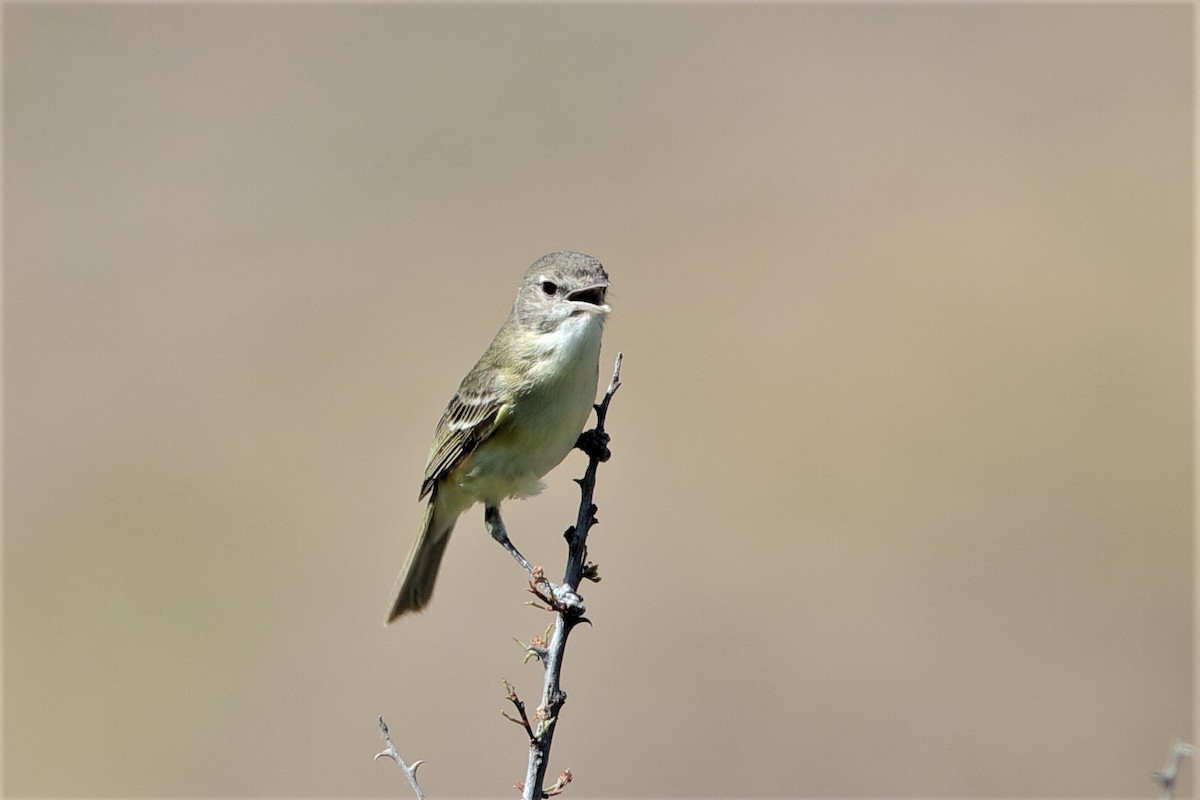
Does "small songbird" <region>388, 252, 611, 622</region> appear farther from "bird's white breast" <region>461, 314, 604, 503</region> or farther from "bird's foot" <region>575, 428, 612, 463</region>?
"bird's foot" <region>575, 428, 612, 463</region>

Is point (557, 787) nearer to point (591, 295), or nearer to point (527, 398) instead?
point (527, 398)

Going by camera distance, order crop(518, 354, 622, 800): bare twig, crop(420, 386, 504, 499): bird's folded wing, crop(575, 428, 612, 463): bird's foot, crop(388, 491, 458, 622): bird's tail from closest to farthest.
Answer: crop(518, 354, 622, 800): bare twig < crop(575, 428, 612, 463): bird's foot < crop(420, 386, 504, 499): bird's folded wing < crop(388, 491, 458, 622): bird's tail

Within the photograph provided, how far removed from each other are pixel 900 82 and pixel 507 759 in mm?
19602

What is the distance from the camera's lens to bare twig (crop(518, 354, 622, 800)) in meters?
4.45

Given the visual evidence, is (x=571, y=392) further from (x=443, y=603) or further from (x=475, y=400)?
(x=443, y=603)

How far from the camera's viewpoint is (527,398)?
6758 millimetres

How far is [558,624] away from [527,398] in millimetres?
2043

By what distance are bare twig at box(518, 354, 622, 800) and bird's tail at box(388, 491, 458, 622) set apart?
2.18 meters

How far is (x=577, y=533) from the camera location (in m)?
5.07

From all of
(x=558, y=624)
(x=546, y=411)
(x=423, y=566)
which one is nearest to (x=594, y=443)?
(x=546, y=411)

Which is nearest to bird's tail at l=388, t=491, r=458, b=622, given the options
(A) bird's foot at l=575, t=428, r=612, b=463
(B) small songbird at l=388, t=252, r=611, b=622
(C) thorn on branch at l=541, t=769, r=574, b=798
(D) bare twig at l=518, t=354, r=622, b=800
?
(B) small songbird at l=388, t=252, r=611, b=622

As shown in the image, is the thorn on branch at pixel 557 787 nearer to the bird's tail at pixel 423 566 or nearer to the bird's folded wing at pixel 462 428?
the bird's folded wing at pixel 462 428

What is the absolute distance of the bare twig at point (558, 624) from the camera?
445 cm

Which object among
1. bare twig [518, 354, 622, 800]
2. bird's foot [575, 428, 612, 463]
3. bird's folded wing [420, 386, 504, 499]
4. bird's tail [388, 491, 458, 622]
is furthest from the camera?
bird's tail [388, 491, 458, 622]
